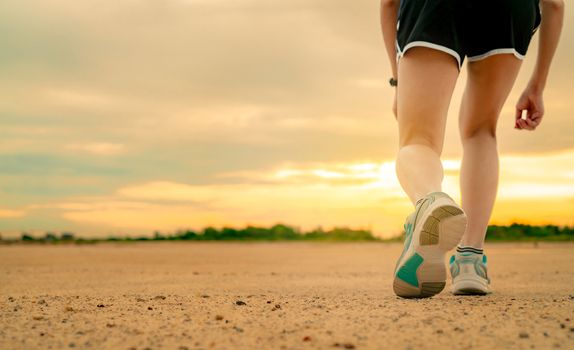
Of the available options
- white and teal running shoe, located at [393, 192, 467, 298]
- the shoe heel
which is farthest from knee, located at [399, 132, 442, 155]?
the shoe heel

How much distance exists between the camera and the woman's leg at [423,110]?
9.75 ft

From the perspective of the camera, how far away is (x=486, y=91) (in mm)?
3436

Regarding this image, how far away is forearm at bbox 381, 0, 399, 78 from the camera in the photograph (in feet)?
11.0

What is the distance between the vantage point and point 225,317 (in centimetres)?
267

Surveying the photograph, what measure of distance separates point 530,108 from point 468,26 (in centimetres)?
97

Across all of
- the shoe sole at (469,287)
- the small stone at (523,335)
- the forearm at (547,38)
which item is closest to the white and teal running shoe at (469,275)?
the shoe sole at (469,287)

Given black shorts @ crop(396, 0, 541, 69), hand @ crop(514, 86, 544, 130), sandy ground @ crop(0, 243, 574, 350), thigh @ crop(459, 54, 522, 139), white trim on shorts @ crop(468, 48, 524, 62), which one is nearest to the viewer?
sandy ground @ crop(0, 243, 574, 350)

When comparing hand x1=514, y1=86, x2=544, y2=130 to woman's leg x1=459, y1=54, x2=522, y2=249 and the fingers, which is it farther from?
woman's leg x1=459, y1=54, x2=522, y2=249

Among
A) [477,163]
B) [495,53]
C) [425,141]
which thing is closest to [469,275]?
[477,163]

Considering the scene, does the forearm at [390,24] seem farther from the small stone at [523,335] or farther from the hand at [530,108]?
the small stone at [523,335]

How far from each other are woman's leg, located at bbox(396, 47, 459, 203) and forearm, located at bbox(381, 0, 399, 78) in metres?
0.37

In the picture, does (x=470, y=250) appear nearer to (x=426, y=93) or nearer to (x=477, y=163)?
(x=477, y=163)

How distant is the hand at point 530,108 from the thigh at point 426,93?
3.04 ft

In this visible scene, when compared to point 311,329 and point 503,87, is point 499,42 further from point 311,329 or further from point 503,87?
point 311,329
